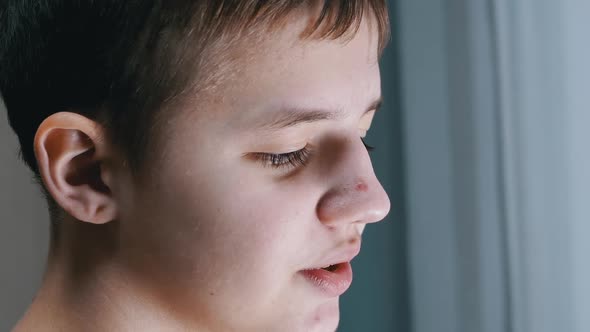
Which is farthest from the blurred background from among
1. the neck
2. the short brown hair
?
the neck

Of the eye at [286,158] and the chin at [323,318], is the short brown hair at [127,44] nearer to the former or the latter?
the eye at [286,158]

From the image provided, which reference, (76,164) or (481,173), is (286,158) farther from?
(481,173)

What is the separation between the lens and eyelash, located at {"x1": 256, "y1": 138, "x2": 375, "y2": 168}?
779 millimetres

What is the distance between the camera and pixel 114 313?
0.85 meters

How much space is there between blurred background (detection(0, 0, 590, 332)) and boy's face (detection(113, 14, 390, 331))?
423 millimetres

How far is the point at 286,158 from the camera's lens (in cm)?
79

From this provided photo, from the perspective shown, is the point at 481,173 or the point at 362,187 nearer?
the point at 362,187

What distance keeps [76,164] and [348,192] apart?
29cm

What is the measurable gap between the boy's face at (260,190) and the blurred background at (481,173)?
0.42 m

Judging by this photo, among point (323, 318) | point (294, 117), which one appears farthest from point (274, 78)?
point (323, 318)

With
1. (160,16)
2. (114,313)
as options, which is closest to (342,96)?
(160,16)

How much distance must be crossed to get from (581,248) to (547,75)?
0.85ft

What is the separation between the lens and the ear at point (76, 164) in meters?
0.78

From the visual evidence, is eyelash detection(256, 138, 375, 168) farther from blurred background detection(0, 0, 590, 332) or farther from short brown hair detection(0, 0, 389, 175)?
blurred background detection(0, 0, 590, 332)
